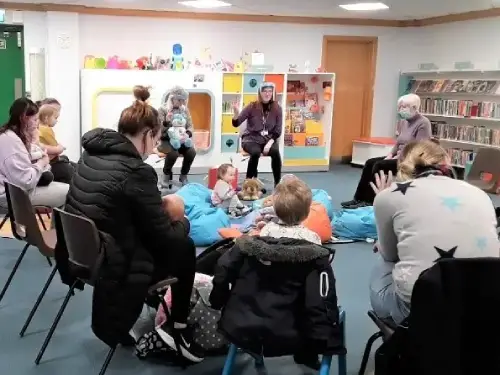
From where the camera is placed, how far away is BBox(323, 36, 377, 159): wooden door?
10079 millimetres

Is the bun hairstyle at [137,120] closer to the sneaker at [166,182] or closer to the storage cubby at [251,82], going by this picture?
the sneaker at [166,182]

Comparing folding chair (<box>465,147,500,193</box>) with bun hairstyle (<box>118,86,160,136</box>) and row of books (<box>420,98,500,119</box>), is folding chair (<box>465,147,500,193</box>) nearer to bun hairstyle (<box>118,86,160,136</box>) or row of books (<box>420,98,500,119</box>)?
row of books (<box>420,98,500,119</box>)

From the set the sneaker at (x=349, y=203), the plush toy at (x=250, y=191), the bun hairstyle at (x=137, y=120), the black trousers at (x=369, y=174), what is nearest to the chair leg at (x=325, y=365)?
the bun hairstyle at (x=137, y=120)

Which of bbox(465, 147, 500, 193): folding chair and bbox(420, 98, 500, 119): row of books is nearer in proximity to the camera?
bbox(465, 147, 500, 193): folding chair

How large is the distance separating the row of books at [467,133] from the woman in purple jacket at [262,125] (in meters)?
3.17

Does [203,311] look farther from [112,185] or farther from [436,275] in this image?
[436,275]

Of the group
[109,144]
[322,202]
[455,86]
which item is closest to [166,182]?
[322,202]

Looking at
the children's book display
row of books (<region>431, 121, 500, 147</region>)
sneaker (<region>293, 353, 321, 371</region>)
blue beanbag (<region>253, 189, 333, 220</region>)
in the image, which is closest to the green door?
the children's book display

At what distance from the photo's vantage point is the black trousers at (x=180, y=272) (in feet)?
8.91

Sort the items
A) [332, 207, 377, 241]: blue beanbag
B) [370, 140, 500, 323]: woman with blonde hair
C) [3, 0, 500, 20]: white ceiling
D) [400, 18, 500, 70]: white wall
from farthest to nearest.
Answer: [400, 18, 500, 70]: white wall
[3, 0, 500, 20]: white ceiling
[332, 207, 377, 241]: blue beanbag
[370, 140, 500, 323]: woman with blonde hair

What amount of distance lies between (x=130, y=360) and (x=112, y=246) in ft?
2.36

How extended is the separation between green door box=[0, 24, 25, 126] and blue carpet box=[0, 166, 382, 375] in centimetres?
458

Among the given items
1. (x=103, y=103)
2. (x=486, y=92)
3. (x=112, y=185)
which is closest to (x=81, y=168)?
(x=112, y=185)

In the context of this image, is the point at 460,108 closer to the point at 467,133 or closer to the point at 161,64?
the point at 467,133
